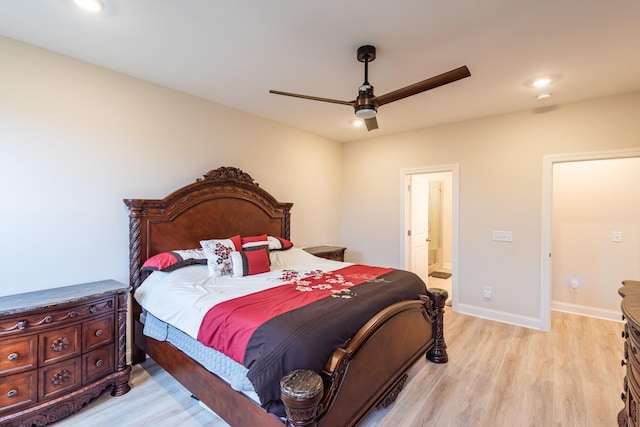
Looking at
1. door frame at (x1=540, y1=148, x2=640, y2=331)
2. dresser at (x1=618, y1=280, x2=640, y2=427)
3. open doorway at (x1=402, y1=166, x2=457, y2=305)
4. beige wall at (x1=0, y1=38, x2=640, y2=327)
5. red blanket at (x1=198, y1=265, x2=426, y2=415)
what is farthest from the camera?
open doorway at (x1=402, y1=166, x2=457, y2=305)

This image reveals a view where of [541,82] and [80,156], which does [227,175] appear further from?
[541,82]

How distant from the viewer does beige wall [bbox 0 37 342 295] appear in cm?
222

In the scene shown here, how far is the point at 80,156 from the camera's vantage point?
252 cm

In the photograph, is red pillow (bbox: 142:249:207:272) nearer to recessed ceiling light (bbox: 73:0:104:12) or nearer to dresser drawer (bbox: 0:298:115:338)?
dresser drawer (bbox: 0:298:115:338)

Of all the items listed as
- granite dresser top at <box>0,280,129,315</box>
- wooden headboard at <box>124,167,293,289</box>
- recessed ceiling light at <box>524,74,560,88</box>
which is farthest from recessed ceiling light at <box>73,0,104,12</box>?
recessed ceiling light at <box>524,74,560,88</box>

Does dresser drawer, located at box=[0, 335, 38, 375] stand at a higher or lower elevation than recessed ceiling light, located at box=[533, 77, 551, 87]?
lower

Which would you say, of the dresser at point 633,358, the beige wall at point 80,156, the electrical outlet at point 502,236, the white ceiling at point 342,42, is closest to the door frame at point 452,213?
the electrical outlet at point 502,236

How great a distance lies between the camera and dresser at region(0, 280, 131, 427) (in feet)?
6.03

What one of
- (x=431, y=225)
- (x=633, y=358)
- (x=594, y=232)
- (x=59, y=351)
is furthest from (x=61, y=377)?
(x=431, y=225)

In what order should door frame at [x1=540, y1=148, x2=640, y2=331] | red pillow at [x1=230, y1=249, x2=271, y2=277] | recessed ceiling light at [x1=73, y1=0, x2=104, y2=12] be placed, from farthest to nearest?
door frame at [x1=540, y1=148, x2=640, y2=331], red pillow at [x1=230, y1=249, x2=271, y2=277], recessed ceiling light at [x1=73, y1=0, x2=104, y2=12]

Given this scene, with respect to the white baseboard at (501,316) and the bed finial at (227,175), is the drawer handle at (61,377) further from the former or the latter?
the white baseboard at (501,316)

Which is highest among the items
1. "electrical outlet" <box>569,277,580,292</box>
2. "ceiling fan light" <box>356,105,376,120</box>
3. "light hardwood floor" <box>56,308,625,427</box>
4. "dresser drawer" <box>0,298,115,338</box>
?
"ceiling fan light" <box>356,105,376,120</box>

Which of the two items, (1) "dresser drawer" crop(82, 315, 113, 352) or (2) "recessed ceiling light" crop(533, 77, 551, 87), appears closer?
(1) "dresser drawer" crop(82, 315, 113, 352)

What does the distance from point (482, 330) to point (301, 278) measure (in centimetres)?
246
